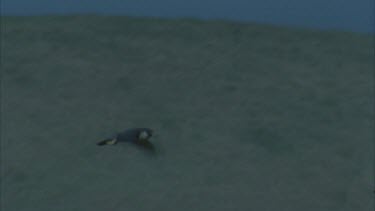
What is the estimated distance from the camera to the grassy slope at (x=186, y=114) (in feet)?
6.02

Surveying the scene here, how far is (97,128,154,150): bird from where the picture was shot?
2.04m

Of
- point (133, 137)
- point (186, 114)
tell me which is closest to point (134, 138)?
point (133, 137)

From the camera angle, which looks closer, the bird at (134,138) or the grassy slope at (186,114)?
the grassy slope at (186,114)

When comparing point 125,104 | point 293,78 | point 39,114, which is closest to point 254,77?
point 293,78

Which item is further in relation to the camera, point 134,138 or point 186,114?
point 186,114

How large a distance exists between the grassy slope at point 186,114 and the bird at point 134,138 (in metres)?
0.04

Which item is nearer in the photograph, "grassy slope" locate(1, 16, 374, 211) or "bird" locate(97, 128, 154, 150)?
"grassy slope" locate(1, 16, 374, 211)

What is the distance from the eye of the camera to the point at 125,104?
2299mm

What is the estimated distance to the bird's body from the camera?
204 cm

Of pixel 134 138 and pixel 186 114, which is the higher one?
pixel 186 114

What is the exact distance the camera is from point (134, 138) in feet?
6.72

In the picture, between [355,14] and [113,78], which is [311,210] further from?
[355,14]

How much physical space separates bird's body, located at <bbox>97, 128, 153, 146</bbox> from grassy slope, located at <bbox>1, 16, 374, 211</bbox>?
4 cm

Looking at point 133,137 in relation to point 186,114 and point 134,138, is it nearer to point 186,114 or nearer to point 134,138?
point 134,138
